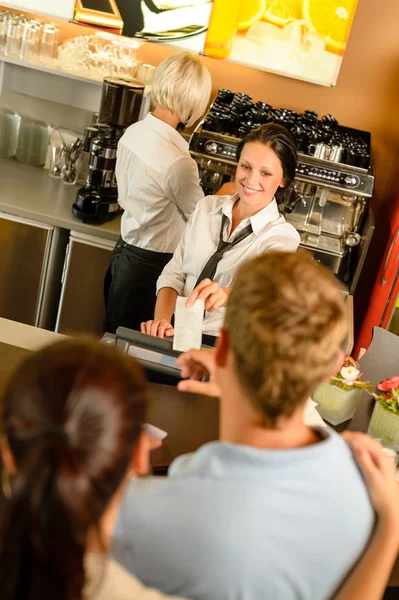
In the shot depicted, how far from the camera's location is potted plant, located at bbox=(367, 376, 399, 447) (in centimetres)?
185

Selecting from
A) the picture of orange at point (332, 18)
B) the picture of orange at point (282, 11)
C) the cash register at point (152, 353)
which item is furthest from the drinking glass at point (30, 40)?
the cash register at point (152, 353)

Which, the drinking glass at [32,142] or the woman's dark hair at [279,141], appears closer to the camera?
the woman's dark hair at [279,141]

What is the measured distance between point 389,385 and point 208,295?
22.3 inches

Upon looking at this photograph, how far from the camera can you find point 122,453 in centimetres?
80

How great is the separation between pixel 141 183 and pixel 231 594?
1986mm

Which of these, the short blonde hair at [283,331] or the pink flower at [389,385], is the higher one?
the short blonde hair at [283,331]

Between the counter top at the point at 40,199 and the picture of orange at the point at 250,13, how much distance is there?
3.90 feet

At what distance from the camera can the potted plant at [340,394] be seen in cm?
193

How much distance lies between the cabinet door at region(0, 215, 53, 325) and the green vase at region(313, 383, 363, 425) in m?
1.73

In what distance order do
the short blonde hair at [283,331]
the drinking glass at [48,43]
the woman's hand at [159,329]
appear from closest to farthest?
1. the short blonde hair at [283,331]
2. the woman's hand at [159,329]
3. the drinking glass at [48,43]

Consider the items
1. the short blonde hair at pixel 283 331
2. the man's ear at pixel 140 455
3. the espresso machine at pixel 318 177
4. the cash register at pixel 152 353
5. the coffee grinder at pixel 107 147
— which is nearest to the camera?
the man's ear at pixel 140 455

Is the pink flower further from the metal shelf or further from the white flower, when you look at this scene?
the metal shelf

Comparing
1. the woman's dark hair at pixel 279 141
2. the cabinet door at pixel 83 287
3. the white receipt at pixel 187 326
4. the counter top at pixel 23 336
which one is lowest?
the cabinet door at pixel 83 287

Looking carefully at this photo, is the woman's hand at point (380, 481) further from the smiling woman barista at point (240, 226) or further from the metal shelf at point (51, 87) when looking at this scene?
the metal shelf at point (51, 87)
